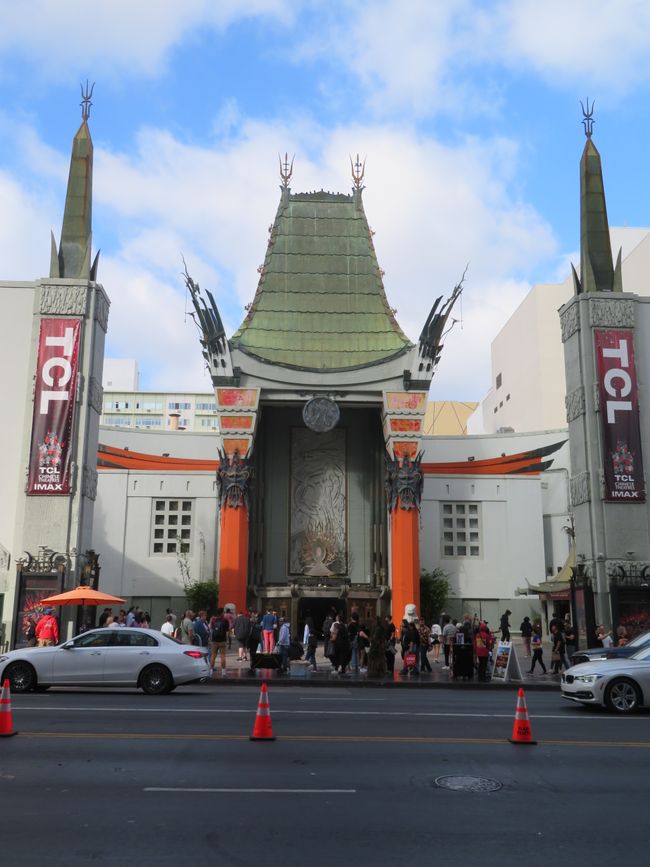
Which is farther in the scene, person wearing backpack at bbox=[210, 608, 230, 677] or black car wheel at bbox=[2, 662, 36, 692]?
person wearing backpack at bbox=[210, 608, 230, 677]

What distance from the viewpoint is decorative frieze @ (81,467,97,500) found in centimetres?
2652

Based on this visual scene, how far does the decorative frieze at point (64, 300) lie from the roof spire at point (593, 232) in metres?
15.5

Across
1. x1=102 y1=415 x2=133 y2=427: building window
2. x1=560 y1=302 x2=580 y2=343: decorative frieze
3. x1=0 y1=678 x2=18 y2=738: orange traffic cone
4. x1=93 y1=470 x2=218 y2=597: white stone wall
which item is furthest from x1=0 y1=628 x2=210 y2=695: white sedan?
x1=102 y1=415 x2=133 y2=427: building window

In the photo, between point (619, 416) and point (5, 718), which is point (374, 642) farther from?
→ point (5, 718)

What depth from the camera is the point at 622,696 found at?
14.5 meters

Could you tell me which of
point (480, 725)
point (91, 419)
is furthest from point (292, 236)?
point (480, 725)

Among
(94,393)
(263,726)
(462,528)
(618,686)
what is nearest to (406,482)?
(462,528)

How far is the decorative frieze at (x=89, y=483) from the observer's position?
2652cm

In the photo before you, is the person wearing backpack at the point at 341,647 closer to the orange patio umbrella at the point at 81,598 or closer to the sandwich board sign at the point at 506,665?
the sandwich board sign at the point at 506,665

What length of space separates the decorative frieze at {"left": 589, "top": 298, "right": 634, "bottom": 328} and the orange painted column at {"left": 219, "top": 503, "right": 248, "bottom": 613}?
18.4 metres

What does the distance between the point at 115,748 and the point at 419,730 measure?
4.15 m

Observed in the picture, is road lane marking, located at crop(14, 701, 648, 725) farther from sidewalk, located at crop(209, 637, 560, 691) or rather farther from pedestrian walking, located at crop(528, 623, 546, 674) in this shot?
pedestrian walking, located at crop(528, 623, 546, 674)

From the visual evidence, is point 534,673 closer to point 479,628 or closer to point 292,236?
point 479,628

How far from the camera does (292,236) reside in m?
45.8
